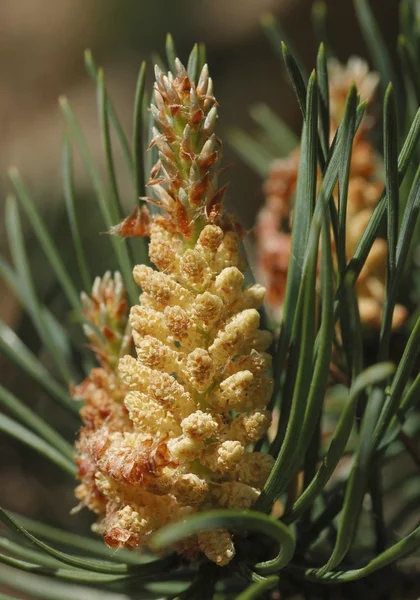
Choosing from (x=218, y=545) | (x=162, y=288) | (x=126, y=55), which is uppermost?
(x=126, y=55)

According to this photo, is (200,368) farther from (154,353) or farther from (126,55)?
(126,55)

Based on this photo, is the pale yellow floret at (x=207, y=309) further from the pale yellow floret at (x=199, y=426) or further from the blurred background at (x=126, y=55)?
the blurred background at (x=126, y=55)

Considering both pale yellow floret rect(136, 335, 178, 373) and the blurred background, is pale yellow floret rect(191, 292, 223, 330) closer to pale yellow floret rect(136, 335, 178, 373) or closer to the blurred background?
pale yellow floret rect(136, 335, 178, 373)

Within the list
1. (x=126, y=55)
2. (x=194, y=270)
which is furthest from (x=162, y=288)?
(x=126, y=55)

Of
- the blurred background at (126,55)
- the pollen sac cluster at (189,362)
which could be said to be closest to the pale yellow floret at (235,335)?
the pollen sac cluster at (189,362)

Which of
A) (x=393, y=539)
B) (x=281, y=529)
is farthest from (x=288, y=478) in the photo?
(x=393, y=539)

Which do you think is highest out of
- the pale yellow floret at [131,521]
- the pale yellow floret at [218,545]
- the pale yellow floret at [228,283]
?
the pale yellow floret at [228,283]
